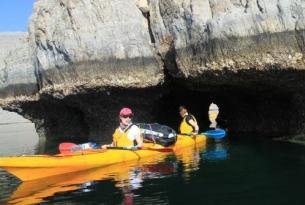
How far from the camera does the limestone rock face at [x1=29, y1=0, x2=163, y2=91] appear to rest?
57.6 ft

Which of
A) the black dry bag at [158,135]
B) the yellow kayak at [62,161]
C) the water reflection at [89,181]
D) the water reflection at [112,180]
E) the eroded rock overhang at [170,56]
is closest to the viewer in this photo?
the water reflection at [112,180]

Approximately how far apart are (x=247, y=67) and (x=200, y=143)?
3.95 meters

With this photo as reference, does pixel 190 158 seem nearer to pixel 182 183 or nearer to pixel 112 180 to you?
pixel 112 180

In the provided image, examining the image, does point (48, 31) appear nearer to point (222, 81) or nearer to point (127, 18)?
point (127, 18)

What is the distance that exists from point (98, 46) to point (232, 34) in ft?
16.5

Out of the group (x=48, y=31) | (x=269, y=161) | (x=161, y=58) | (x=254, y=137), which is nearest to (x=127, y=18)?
(x=161, y=58)

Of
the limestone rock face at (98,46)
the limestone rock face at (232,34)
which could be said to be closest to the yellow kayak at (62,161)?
the limestone rock face at (232,34)

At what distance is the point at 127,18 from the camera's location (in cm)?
1811

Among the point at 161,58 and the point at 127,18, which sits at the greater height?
the point at 127,18

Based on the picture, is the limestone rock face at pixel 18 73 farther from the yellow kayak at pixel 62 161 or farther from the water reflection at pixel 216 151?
the yellow kayak at pixel 62 161

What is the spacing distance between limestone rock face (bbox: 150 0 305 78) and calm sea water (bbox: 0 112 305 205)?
8.86 feet

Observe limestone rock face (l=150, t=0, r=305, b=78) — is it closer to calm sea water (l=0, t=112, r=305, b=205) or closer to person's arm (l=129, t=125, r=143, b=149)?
calm sea water (l=0, t=112, r=305, b=205)

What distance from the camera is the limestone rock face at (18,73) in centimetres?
2148

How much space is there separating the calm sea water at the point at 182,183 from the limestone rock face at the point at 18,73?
820 cm
